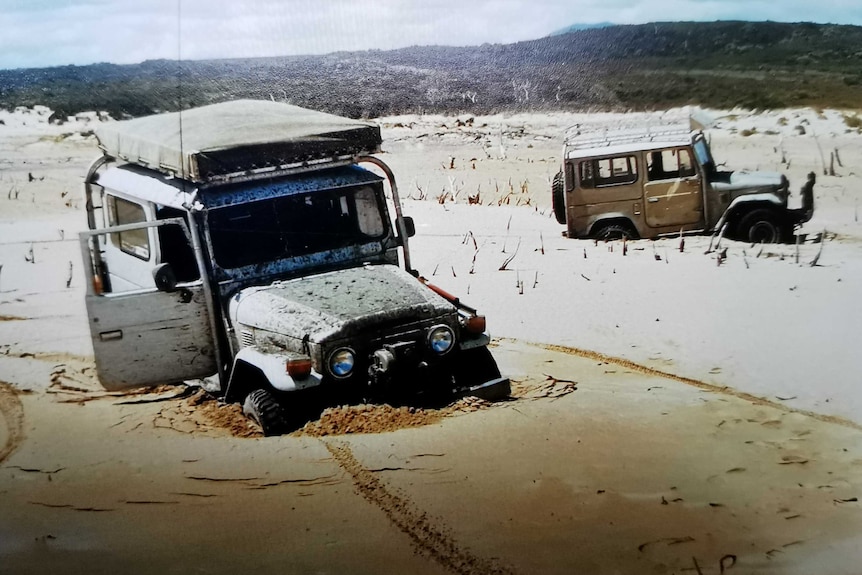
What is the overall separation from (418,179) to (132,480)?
270cm

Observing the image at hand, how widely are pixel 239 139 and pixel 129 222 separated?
1.02 meters

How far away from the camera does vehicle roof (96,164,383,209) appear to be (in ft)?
14.3

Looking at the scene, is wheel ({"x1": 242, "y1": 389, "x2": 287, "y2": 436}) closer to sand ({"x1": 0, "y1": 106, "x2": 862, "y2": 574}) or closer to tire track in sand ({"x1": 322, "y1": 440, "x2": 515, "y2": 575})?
sand ({"x1": 0, "y1": 106, "x2": 862, "y2": 574})

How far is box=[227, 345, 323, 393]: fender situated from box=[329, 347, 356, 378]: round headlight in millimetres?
73

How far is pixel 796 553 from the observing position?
3.66 meters

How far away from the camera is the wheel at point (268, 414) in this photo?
4031 millimetres

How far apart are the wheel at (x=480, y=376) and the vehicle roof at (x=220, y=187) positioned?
1.09m

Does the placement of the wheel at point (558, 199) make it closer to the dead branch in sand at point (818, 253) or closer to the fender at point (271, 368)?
the dead branch in sand at point (818, 253)

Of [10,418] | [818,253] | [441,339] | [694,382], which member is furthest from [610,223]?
[10,418]

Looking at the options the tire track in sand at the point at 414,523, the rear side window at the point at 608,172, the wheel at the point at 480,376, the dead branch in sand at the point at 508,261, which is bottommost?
the tire track in sand at the point at 414,523

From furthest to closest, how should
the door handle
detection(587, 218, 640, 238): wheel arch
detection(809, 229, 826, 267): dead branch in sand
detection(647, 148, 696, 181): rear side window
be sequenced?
1. detection(587, 218, 640, 238): wheel arch
2. detection(647, 148, 696, 181): rear side window
3. detection(809, 229, 826, 267): dead branch in sand
4. the door handle

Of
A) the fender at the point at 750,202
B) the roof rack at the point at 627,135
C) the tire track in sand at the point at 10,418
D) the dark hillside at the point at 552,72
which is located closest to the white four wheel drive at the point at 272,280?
the dark hillside at the point at 552,72

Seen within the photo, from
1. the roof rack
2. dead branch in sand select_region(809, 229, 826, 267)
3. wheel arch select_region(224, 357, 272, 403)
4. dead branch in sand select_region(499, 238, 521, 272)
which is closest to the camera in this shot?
wheel arch select_region(224, 357, 272, 403)

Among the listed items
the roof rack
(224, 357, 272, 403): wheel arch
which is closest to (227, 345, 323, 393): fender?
(224, 357, 272, 403): wheel arch
